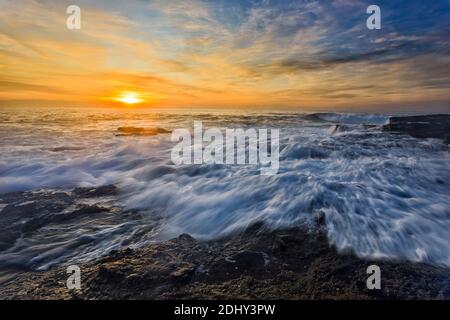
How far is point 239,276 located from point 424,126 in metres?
12.5

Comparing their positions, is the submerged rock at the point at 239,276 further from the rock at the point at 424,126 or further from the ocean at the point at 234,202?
the rock at the point at 424,126

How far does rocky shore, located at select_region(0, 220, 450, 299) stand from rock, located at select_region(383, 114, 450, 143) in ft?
31.2

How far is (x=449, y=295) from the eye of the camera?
255 cm

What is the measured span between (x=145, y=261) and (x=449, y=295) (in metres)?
2.80

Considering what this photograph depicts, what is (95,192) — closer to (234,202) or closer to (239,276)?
(234,202)

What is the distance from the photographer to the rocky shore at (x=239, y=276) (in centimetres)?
262

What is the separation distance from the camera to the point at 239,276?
113 inches

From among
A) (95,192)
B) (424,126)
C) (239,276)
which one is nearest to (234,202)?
(239,276)

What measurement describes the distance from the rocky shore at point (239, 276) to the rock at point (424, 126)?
31.2 feet

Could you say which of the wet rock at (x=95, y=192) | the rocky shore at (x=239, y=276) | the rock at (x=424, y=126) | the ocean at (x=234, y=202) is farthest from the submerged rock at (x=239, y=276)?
the rock at (x=424, y=126)

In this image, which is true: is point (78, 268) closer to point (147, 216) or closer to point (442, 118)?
point (147, 216)

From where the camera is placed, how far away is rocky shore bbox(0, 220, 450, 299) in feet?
8.60
